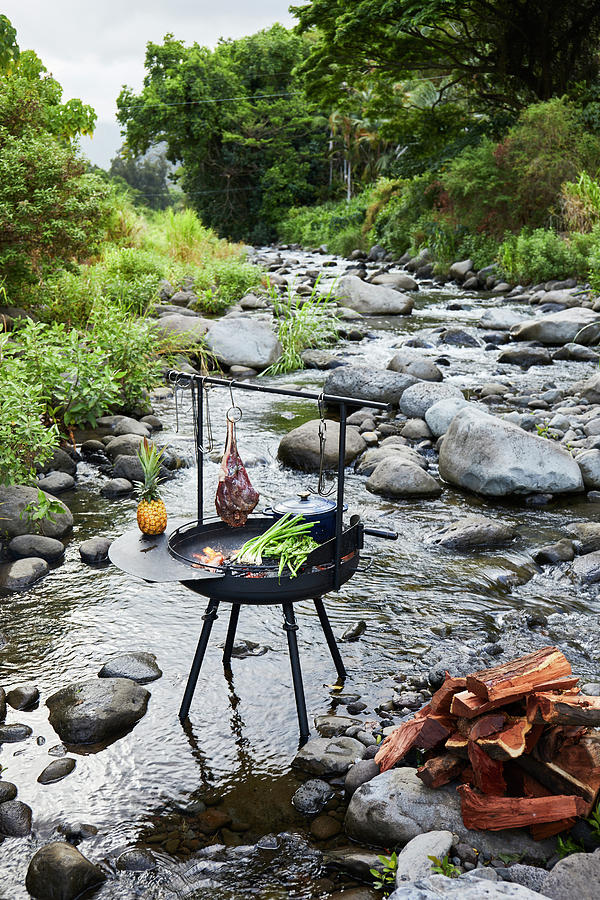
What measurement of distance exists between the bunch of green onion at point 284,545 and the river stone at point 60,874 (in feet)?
4.04

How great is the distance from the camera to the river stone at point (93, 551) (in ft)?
17.8

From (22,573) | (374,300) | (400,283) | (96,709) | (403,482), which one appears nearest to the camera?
(96,709)

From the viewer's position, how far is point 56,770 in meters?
3.24

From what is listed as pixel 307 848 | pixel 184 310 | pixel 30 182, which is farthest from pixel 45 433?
pixel 184 310

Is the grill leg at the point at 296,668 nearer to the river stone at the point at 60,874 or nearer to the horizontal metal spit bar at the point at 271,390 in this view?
the horizontal metal spit bar at the point at 271,390

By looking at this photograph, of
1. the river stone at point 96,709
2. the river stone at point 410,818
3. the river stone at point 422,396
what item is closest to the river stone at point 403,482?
the river stone at point 422,396

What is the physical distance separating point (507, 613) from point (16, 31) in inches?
299

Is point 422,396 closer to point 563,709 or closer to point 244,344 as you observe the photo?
point 244,344

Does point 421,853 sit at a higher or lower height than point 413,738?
lower

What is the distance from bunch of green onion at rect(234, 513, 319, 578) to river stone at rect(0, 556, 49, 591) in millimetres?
2242

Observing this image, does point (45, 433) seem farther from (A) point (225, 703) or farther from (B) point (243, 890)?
→ (B) point (243, 890)

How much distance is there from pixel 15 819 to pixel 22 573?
233 centimetres

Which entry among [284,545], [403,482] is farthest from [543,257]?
[284,545]

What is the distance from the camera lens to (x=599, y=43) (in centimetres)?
2145
